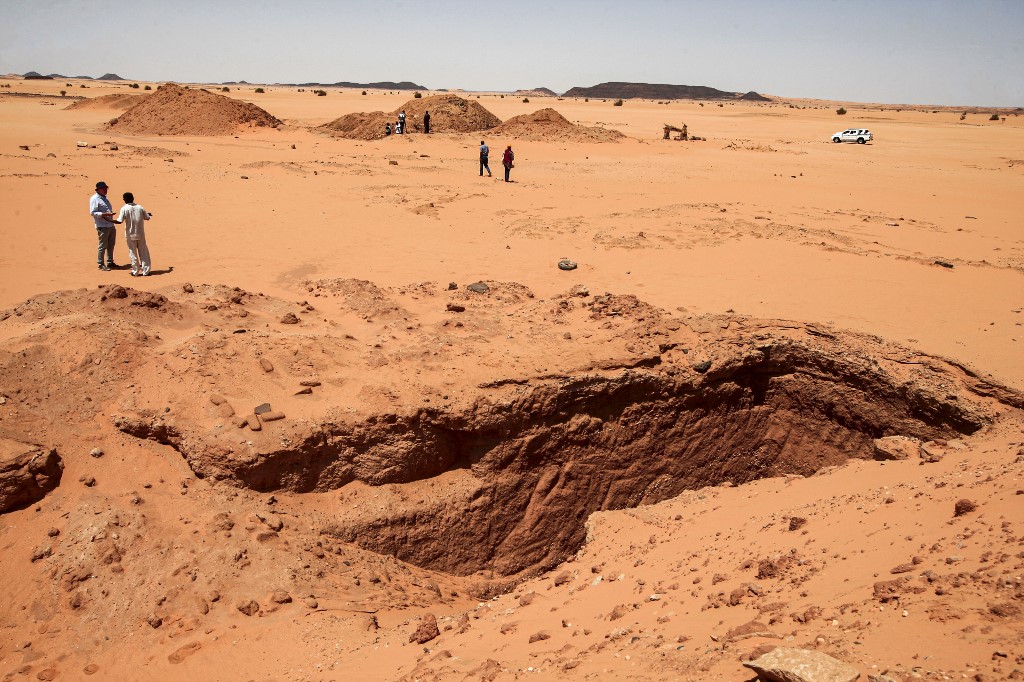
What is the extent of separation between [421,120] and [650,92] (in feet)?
416

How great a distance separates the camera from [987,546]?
3818mm

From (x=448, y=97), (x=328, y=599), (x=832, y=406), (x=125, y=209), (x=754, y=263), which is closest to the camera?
(x=328, y=599)

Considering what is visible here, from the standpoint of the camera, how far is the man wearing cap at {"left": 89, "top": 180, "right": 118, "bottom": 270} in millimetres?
10164

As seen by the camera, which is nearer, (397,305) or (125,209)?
(397,305)

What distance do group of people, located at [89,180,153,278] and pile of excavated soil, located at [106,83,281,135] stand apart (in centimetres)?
1945

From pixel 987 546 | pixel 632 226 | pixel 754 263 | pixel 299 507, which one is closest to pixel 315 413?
pixel 299 507

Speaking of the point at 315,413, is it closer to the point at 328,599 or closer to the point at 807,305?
the point at 328,599

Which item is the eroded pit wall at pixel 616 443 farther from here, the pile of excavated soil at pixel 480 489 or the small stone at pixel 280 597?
the small stone at pixel 280 597

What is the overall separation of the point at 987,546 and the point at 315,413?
5.01 m

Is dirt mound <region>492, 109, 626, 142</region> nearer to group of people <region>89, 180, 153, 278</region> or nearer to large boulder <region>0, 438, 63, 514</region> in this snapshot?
group of people <region>89, 180, 153, 278</region>

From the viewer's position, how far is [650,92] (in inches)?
5773

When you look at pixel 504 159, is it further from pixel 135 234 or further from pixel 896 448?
pixel 896 448

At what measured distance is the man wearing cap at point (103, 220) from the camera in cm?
1016

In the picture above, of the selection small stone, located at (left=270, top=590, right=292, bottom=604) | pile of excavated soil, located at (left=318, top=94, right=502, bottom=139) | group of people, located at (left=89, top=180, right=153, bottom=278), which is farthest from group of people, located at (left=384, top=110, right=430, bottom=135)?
small stone, located at (left=270, top=590, right=292, bottom=604)
